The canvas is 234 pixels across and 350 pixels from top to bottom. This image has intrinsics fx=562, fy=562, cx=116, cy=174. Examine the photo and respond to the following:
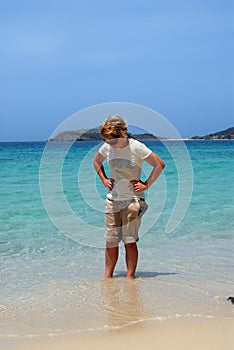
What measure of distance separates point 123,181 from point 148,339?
210cm

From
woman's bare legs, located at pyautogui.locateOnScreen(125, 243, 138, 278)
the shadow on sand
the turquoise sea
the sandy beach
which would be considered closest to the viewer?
the sandy beach

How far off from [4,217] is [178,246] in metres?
4.27

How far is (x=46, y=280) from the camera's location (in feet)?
20.9

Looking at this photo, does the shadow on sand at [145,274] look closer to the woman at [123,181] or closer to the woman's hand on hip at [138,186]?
the woman at [123,181]

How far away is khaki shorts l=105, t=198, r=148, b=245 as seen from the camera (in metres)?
6.04

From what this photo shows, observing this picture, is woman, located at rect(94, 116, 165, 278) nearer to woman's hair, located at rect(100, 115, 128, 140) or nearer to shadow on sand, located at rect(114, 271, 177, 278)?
woman's hair, located at rect(100, 115, 128, 140)

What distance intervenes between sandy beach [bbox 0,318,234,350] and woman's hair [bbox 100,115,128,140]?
2106mm

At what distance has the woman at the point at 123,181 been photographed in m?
5.90

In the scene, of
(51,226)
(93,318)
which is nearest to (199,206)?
(51,226)

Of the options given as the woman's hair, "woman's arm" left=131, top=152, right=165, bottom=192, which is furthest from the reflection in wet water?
the woman's hair

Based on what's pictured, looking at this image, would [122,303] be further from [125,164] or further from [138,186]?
[125,164]

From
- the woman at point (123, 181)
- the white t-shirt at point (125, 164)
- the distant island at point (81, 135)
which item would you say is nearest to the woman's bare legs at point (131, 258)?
the woman at point (123, 181)

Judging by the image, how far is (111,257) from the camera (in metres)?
6.30

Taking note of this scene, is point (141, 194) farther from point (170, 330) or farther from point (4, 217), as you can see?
point (4, 217)
